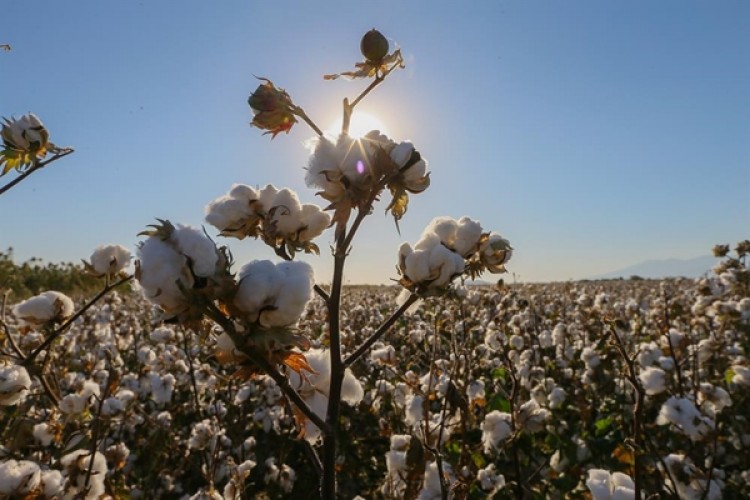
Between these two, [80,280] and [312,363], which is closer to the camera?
[312,363]

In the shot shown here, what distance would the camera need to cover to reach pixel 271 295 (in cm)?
107

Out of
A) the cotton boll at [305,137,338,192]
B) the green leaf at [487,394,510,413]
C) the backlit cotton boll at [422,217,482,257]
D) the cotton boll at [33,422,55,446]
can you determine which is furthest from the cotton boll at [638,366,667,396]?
the cotton boll at [33,422,55,446]

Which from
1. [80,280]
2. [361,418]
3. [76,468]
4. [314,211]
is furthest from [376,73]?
[80,280]

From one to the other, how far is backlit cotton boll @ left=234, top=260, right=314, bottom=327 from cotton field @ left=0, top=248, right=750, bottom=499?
0.13 m

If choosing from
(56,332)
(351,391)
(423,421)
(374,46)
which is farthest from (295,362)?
(423,421)

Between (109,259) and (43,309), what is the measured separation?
356 millimetres

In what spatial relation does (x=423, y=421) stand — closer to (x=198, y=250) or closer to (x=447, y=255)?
(x=447, y=255)

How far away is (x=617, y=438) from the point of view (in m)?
4.71

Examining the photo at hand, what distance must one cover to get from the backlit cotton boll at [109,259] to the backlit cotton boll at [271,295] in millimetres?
1562

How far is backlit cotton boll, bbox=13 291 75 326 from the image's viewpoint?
7.53ft

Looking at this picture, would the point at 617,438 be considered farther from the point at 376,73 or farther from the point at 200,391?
the point at 200,391

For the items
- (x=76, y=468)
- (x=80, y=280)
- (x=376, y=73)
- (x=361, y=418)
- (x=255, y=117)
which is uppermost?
(x=80, y=280)

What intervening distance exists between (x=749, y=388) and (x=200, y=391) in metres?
5.90

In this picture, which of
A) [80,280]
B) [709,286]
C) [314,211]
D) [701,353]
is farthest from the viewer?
[80,280]
